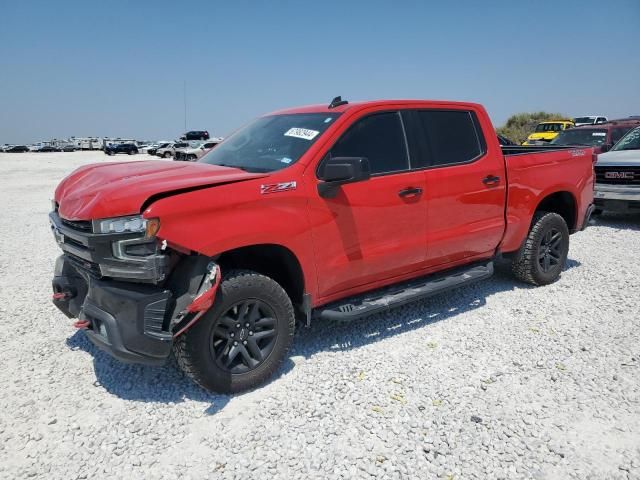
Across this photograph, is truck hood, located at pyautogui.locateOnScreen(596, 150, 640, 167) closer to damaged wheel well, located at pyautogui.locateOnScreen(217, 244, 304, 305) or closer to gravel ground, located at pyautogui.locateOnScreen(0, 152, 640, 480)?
gravel ground, located at pyautogui.locateOnScreen(0, 152, 640, 480)

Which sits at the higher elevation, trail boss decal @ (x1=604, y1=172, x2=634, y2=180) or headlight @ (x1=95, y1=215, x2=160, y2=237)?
headlight @ (x1=95, y1=215, x2=160, y2=237)

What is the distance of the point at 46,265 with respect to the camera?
6215 mm

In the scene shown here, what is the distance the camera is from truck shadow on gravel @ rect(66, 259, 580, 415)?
3.23 m

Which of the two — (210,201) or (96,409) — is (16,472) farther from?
(210,201)

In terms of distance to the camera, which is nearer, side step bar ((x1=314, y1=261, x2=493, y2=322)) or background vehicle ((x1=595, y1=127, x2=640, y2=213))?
side step bar ((x1=314, y1=261, x2=493, y2=322))

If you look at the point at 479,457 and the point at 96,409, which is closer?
the point at 479,457

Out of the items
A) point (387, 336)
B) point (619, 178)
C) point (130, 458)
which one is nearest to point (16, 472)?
point (130, 458)

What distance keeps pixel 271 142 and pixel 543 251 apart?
10.7 feet

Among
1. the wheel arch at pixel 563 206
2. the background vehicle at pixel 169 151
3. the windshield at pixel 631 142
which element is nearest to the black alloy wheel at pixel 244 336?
the wheel arch at pixel 563 206

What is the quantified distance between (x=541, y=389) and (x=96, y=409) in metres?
2.99

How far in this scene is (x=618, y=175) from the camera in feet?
26.8

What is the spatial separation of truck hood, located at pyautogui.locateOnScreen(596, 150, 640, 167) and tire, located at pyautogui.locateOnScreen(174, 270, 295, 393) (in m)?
7.59

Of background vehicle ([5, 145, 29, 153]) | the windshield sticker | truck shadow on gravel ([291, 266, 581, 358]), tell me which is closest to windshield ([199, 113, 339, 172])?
the windshield sticker

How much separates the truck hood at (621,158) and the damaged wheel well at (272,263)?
7.38m
